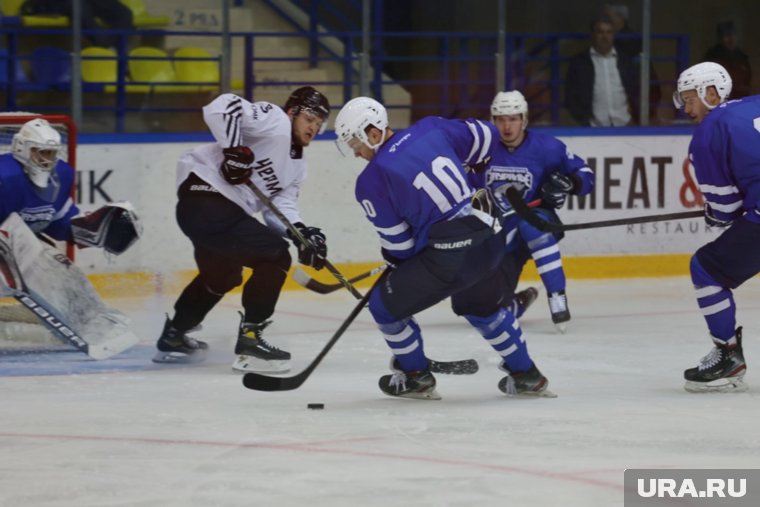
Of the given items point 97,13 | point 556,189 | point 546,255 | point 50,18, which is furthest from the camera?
point 97,13

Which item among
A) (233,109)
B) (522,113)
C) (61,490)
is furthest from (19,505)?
(522,113)

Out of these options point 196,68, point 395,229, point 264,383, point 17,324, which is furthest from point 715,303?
point 196,68

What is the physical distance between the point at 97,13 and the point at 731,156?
387 cm

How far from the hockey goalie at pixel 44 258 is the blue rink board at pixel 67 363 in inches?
2.4

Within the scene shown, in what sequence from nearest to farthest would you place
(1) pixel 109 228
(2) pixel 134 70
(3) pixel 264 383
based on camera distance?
(3) pixel 264 383, (1) pixel 109 228, (2) pixel 134 70

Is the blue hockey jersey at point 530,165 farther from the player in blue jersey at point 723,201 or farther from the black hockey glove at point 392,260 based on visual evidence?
the black hockey glove at point 392,260

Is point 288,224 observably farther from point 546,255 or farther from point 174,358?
point 546,255

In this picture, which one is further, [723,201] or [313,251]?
[313,251]

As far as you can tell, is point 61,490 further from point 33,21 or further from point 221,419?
point 33,21

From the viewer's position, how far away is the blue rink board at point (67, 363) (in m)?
5.32

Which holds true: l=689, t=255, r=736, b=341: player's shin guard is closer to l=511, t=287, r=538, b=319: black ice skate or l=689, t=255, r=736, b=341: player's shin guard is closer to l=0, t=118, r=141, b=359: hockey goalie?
l=511, t=287, r=538, b=319: black ice skate

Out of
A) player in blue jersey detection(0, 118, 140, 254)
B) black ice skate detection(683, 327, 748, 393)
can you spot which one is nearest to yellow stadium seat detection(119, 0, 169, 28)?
player in blue jersey detection(0, 118, 140, 254)

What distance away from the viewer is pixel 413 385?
15.4 ft

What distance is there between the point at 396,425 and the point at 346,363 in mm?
1240
